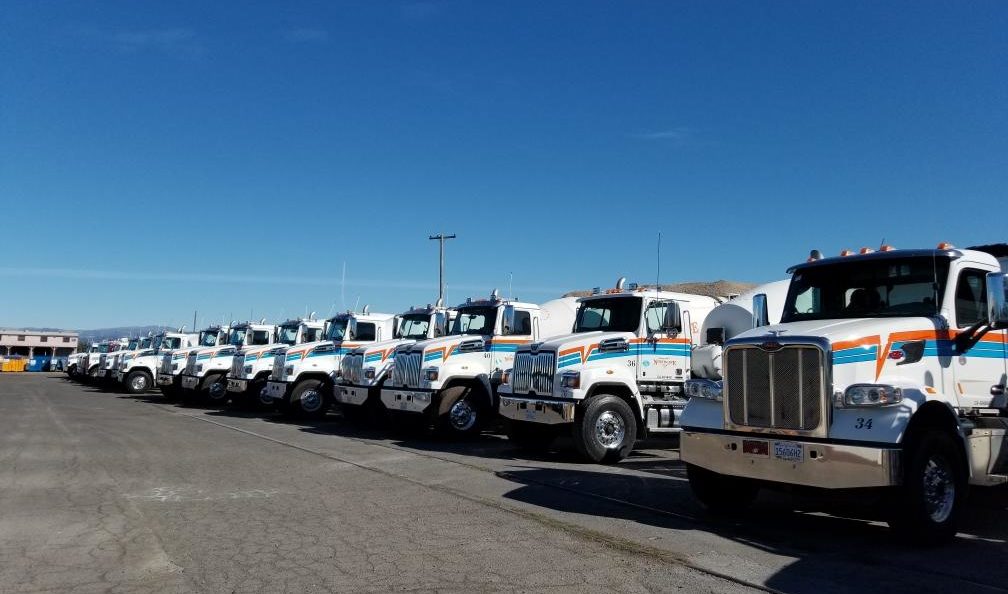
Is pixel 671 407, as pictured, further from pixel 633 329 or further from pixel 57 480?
pixel 57 480

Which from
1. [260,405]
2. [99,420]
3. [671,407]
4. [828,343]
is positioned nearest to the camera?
[828,343]

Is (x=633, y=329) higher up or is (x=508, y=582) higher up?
(x=633, y=329)

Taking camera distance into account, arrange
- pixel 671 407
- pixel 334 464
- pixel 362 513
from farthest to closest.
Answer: pixel 671 407
pixel 334 464
pixel 362 513

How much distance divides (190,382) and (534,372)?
15.6 m

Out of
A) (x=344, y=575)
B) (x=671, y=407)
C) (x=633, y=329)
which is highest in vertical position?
(x=633, y=329)

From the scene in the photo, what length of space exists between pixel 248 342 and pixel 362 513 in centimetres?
1766

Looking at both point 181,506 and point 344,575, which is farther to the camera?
point 181,506

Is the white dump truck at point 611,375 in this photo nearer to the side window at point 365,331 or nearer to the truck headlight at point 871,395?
the truck headlight at point 871,395

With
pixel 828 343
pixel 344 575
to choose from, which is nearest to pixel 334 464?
pixel 344 575

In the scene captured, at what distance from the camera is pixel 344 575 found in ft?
19.3

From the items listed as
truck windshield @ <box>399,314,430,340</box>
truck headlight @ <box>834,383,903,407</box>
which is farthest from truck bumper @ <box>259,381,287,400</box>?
truck headlight @ <box>834,383,903,407</box>

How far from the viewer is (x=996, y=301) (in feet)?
25.9

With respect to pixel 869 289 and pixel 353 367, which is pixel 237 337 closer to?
pixel 353 367

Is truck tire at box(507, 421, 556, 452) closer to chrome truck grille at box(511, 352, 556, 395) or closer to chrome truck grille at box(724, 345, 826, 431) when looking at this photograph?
chrome truck grille at box(511, 352, 556, 395)
